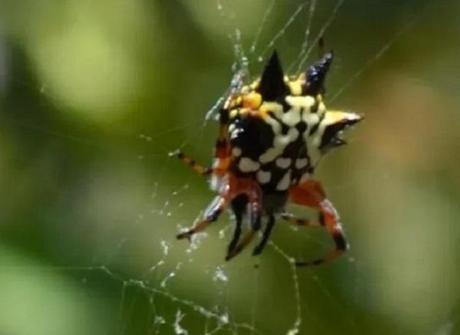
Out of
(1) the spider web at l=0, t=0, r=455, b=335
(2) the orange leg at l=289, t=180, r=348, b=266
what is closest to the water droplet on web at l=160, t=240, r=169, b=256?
(1) the spider web at l=0, t=0, r=455, b=335

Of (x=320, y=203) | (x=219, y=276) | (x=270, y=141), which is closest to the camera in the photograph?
(x=270, y=141)

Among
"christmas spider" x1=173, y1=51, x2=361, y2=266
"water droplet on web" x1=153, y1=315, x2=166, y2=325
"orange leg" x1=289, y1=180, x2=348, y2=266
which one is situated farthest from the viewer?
"water droplet on web" x1=153, y1=315, x2=166, y2=325

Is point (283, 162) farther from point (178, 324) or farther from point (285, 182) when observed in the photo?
point (178, 324)

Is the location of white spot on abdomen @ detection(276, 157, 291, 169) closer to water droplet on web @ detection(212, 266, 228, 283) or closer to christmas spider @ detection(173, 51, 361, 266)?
christmas spider @ detection(173, 51, 361, 266)

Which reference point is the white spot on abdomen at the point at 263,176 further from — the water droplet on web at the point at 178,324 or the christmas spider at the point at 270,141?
the water droplet on web at the point at 178,324

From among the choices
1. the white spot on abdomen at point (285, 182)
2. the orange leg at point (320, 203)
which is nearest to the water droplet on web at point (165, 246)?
the orange leg at point (320, 203)

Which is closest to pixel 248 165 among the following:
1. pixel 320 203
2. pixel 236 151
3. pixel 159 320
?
pixel 236 151
